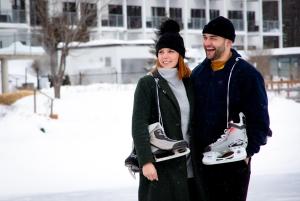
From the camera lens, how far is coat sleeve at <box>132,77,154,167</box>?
412 centimetres

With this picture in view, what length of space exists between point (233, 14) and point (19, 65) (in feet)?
73.2

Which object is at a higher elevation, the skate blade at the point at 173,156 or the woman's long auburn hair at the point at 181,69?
the woman's long auburn hair at the point at 181,69

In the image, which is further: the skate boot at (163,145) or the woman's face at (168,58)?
the woman's face at (168,58)

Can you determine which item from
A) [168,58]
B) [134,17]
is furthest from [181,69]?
[134,17]

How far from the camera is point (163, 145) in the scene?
162 inches

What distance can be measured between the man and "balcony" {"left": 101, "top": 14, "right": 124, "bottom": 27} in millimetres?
45923

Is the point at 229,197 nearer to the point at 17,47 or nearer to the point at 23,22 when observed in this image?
the point at 17,47

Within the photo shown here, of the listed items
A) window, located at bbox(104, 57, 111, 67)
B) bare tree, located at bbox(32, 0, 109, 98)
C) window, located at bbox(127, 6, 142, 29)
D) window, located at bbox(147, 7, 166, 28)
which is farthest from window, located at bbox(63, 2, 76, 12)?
window, located at bbox(147, 7, 166, 28)

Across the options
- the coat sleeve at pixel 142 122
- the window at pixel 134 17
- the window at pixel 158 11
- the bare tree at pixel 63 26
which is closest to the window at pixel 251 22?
the window at pixel 158 11

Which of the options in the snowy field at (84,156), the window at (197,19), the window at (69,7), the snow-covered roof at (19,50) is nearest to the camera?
the snowy field at (84,156)

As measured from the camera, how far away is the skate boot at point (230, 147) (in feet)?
13.8

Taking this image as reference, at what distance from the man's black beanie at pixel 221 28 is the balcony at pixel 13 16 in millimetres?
39578

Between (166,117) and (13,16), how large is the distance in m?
40.3

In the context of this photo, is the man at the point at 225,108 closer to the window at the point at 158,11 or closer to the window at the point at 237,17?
the window at the point at 158,11
